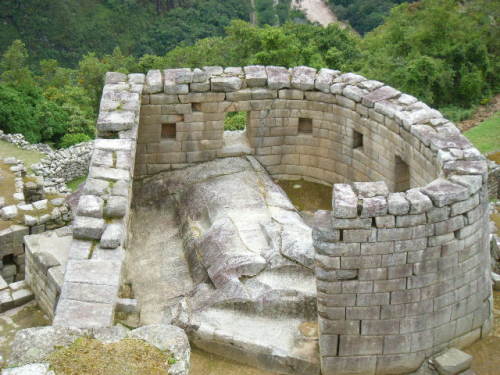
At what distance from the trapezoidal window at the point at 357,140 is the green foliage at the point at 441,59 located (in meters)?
11.5

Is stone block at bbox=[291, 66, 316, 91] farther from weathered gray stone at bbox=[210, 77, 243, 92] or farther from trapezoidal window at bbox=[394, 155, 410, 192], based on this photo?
trapezoidal window at bbox=[394, 155, 410, 192]

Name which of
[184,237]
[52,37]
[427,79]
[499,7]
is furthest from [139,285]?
[52,37]

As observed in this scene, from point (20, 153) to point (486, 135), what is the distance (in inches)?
566

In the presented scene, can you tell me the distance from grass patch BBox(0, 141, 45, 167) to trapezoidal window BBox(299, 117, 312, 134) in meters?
11.5

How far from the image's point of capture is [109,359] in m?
6.85

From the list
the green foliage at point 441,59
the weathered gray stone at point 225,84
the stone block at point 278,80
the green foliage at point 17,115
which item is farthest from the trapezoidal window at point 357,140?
the green foliage at point 17,115

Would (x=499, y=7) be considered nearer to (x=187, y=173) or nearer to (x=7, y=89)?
(x=7, y=89)

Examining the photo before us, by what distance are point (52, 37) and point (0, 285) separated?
50756mm

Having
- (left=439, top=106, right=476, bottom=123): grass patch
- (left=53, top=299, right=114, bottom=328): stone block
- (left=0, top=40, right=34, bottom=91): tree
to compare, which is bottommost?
(left=53, top=299, right=114, bottom=328): stone block

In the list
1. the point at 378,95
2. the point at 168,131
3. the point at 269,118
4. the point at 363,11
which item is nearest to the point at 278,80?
the point at 269,118

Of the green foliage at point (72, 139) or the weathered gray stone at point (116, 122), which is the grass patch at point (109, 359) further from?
the green foliage at point (72, 139)

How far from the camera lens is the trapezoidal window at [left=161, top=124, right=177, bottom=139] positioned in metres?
14.6

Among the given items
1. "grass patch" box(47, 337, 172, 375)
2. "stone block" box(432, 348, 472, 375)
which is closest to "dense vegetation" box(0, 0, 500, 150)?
"stone block" box(432, 348, 472, 375)

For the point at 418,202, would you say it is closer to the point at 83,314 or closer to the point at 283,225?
the point at 283,225
